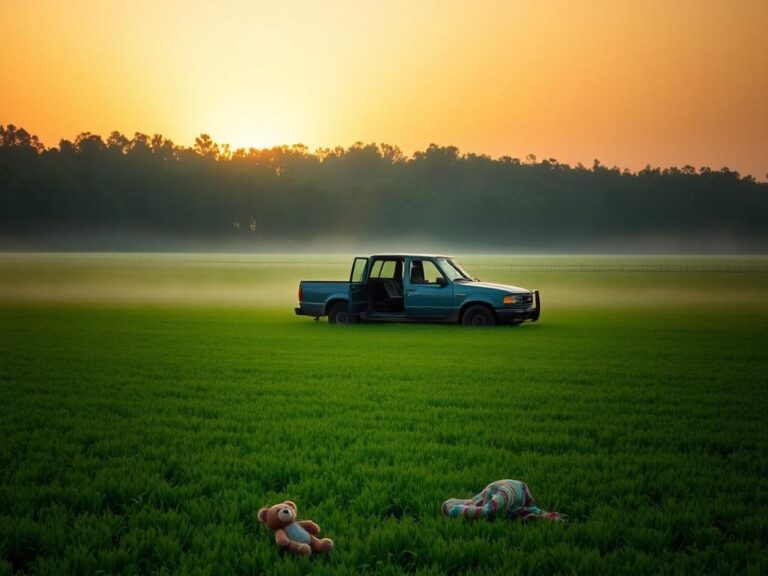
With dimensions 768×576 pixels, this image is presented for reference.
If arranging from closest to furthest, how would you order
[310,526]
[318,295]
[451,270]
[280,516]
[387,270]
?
[280,516] < [310,526] < [451,270] < [387,270] < [318,295]

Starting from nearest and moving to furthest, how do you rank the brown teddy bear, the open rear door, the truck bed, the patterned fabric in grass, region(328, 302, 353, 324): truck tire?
1. the brown teddy bear
2. the patterned fabric in grass
3. the open rear door
4. the truck bed
5. region(328, 302, 353, 324): truck tire

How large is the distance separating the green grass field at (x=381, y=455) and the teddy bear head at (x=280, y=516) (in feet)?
0.57

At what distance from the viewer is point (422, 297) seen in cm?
2345

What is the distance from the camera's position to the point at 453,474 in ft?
24.0

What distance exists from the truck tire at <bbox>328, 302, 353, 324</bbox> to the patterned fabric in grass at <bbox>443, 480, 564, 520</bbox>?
18456 millimetres

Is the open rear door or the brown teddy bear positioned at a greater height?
the open rear door

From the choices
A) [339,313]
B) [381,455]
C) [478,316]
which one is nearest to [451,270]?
[478,316]

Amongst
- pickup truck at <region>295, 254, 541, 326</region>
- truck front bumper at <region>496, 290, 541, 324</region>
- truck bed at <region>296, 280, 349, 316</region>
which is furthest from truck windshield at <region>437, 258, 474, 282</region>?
truck bed at <region>296, 280, 349, 316</region>

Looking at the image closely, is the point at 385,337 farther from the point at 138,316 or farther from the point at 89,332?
the point at 138,316

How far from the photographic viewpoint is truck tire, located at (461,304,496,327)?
23.7m

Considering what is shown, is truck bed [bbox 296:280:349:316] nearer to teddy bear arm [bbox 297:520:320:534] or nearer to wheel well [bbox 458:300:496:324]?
wheel well [bbox 458:300:496:324]

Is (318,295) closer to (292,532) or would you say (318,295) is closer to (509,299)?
(509,299)

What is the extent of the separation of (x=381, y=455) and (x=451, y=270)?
1610cm

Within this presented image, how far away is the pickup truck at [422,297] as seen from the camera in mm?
23438
